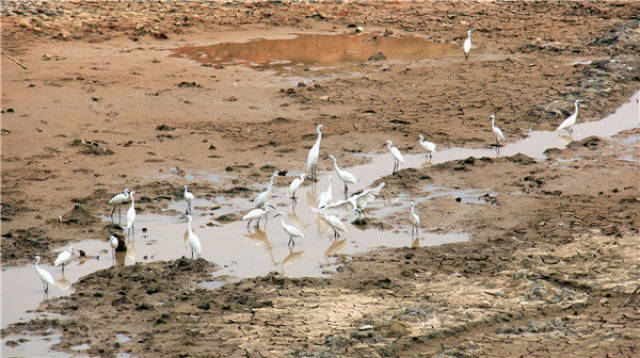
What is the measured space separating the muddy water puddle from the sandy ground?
2.51 ft

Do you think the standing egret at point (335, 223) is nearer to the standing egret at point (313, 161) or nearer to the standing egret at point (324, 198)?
the standing egret at point (324, 198)

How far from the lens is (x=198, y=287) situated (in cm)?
938

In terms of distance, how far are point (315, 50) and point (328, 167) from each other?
32.0 feet

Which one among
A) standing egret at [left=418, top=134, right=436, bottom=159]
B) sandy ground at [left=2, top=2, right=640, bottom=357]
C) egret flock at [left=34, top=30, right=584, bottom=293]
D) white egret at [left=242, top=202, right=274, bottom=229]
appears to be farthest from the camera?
standing egret at [left=418, top=134, right=436, bottom=159]

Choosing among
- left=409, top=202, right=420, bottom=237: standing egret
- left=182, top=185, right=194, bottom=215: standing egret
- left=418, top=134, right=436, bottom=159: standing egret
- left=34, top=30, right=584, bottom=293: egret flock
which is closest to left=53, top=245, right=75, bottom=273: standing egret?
left=34, top=30, right=584, bottom=293: egret flock

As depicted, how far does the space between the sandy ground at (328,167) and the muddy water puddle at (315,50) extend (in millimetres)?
765

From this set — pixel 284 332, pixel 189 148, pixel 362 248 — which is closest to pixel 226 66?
pixel 189 148

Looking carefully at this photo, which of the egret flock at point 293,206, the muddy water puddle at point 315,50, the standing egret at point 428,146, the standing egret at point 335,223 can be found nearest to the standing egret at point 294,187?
the egret flock at point 293,206

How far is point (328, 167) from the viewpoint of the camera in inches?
551

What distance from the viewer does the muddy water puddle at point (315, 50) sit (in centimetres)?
2155

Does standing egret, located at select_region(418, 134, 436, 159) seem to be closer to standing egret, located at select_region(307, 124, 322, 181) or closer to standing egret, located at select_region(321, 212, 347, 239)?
standing egret, located at select_region(307, 124, 322, 181)

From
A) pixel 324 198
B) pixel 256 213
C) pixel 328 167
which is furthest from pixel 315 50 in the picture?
pixel 256 213

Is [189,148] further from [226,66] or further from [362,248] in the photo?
[226,66]

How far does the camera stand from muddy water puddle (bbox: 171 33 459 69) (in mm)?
21547
